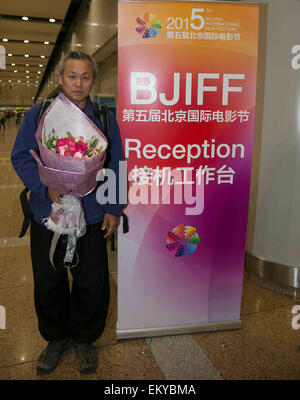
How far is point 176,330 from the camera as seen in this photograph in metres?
2.14

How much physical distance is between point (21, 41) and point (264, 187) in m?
13.3

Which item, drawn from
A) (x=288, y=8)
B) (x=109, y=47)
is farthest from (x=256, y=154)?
(x=109, y=47)

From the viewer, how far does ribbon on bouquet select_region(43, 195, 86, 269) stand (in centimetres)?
161

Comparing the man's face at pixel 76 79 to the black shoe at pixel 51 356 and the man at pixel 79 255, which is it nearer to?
the man at pixel 79 255

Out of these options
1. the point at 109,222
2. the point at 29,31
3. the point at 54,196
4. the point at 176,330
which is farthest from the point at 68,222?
the point at 29,31

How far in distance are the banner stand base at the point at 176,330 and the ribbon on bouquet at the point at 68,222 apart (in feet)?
2.30

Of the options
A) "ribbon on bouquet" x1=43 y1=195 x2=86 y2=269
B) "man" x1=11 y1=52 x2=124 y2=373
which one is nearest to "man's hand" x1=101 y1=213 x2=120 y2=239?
"man" x1=11 y1=52 x2=124 y2=373

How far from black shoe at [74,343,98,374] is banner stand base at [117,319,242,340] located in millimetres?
216

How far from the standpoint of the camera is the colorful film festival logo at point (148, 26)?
173 centimetres

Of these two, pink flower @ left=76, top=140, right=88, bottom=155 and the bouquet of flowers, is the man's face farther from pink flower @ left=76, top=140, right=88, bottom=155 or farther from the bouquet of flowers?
pink flower @ left=76, top=140, right=88, bottom=155

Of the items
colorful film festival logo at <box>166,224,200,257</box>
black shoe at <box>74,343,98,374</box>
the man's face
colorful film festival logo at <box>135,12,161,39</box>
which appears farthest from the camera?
colorful film festival logo at <box>166,224,200,257</box>

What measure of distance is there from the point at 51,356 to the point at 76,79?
4.55 ft

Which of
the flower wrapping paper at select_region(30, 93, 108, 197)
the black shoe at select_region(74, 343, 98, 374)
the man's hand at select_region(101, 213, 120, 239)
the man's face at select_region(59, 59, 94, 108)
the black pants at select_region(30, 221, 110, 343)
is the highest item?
the man's face at select_region(59, 59, 94, 108)

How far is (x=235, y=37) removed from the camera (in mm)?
1844
